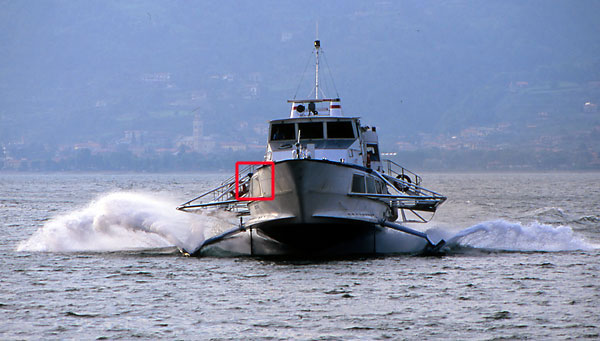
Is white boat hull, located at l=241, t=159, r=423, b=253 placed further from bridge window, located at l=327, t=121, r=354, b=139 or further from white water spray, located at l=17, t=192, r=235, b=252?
white water spray, located at l=17, t=192, r=235, b=252

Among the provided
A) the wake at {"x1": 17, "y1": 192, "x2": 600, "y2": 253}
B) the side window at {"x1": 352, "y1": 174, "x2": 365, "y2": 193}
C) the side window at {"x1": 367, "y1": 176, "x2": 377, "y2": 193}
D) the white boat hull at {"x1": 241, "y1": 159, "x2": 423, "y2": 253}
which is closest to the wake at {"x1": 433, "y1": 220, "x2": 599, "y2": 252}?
the wake at {"x1": 17, "y1": 192, "x2": 600, "y2": 253}

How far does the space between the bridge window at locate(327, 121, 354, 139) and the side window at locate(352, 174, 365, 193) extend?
3097mm

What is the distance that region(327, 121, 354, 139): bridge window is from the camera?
32625 mm

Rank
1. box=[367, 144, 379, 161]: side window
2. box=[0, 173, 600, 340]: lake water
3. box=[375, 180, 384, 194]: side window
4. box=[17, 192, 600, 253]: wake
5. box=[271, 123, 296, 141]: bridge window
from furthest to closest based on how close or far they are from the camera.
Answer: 1. box=[367, 144, 379, 161]: side window
2. box=[17, 192, 600, 253]: wake
3. box=[271, 123, 296, 141]: bridge window
4. box=[375, 180, 384, 194]: side window
5. box=[0, 173, 600, 340]: lake water

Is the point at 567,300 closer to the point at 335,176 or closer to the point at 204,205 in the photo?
the point at 335,176

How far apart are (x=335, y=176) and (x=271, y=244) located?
173 inches

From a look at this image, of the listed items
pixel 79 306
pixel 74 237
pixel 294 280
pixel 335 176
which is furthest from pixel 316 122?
pixel 79 306

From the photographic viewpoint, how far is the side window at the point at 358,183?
29.3 m

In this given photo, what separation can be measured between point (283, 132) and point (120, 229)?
915 cm

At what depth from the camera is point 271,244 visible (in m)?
31.2

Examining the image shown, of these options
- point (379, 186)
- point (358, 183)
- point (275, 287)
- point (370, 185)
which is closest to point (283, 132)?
point (379, 186)

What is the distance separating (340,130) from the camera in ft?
107

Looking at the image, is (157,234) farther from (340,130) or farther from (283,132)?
(340,130)

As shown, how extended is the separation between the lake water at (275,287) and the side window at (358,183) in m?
2.48
